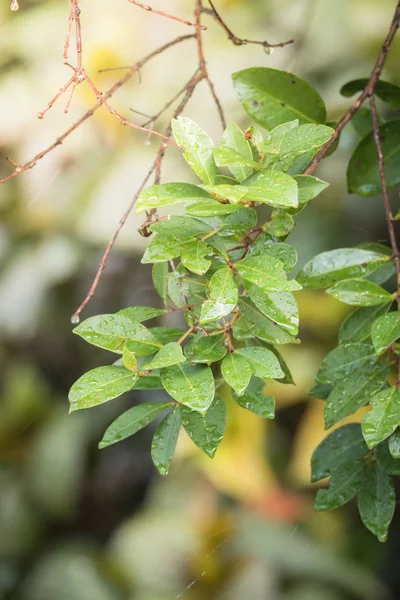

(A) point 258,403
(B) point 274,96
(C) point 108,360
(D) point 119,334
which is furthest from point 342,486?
(C) point 108,360

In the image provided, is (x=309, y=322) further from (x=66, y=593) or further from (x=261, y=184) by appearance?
(x=261, y=184)

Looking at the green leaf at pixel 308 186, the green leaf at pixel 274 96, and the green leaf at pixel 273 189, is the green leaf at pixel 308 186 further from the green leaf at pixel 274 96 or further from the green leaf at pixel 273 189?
the green leaf at pixel 274 96

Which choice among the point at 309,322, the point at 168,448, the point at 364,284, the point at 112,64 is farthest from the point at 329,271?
the point at 112,64

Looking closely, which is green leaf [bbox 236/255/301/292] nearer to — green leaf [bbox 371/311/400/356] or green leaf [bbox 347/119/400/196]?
green leaf [bbox 371/311/400/356]

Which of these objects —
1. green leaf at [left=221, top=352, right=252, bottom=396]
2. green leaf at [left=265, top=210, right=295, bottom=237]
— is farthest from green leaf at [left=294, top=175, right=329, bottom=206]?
green leaf at [left=221, top=352, right=252, bottom=396]

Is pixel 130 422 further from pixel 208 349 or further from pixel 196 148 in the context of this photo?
pixel 196 148

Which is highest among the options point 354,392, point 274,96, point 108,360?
point 274,96
